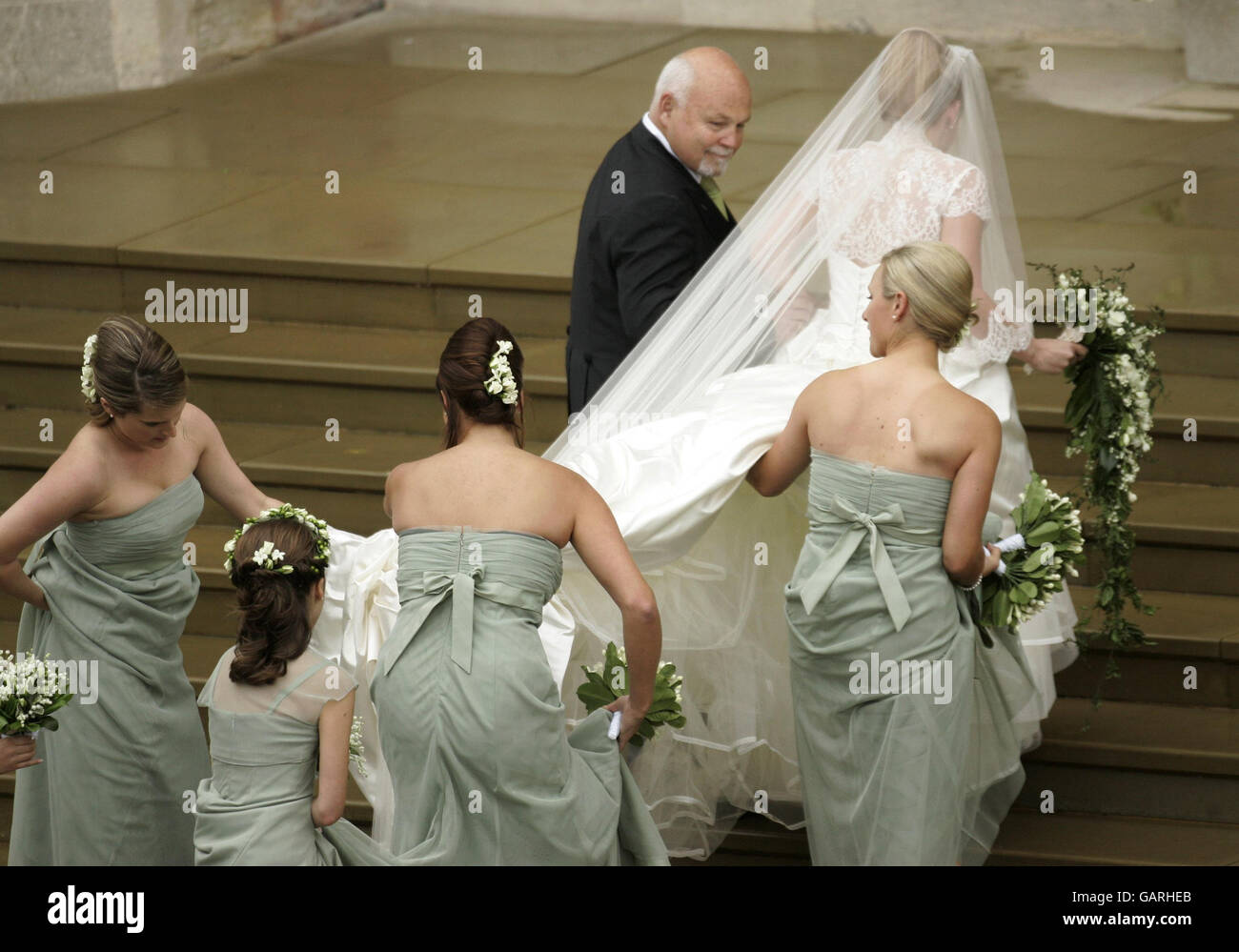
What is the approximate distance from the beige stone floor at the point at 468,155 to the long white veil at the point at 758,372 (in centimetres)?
229

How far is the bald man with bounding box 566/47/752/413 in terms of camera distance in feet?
18.3

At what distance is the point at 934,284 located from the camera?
4.51m

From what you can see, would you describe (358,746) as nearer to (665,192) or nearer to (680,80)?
(665,192)

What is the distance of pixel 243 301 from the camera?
812 centimetres

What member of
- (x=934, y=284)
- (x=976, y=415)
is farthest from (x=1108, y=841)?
(x=934, y=284)

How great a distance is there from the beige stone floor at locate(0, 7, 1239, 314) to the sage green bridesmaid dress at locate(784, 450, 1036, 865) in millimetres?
3053

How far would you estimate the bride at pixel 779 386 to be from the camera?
5145 mm

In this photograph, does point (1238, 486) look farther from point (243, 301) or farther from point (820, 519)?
point (243, 301)

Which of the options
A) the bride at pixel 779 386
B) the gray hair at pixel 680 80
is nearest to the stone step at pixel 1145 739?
the bride at pixel 779 386

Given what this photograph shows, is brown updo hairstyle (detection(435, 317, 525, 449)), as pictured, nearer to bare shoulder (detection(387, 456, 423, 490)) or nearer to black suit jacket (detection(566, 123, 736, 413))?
bare shoulder (detection(387, 456, 423, 490))

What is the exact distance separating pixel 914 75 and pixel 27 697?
301 cm

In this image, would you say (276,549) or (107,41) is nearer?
(276,549)

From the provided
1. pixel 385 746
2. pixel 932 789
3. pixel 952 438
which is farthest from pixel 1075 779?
pixel 385 746

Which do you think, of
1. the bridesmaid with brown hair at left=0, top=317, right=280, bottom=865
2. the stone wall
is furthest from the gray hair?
the stone wall
